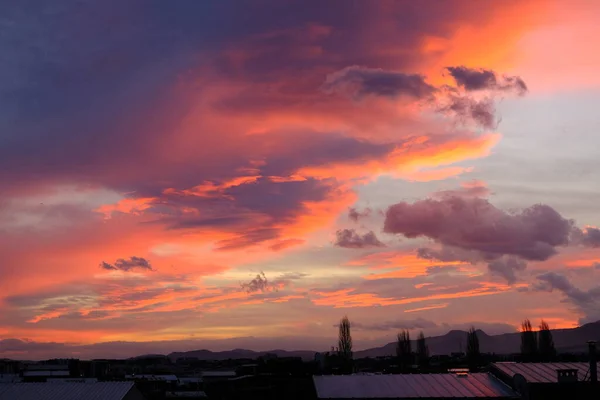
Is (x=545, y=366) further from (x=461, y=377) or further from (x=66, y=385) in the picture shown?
(x=66, y=385)

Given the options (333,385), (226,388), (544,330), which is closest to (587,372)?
(333,385)

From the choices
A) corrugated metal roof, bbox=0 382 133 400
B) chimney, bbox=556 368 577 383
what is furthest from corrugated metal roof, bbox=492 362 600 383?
corrugated metal roof, bbox=0 382 133 400

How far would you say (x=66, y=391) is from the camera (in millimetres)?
72625

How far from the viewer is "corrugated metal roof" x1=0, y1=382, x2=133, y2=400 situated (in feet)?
234

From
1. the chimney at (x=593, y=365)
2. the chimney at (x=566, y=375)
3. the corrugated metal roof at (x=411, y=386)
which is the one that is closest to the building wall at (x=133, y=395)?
the corrugated metal roof at (x=411, y=386)

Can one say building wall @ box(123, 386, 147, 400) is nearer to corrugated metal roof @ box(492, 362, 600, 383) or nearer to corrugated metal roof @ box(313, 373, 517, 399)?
corrugated metal roof @ box(313, 373, 517, 399)

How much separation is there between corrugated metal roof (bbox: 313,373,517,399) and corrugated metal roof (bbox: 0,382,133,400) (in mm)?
19376

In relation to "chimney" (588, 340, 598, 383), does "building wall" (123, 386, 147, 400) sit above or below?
below

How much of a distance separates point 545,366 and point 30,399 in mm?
49962

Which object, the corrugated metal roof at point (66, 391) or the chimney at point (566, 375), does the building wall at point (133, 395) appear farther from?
the chimney at point (566, 375)

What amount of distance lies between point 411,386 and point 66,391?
1315 inches

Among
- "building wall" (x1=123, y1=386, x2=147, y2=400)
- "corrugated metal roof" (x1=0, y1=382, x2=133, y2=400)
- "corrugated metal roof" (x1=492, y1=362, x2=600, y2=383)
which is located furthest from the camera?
"building wall" (x1=123, y1=386, x2=147, y2=400)

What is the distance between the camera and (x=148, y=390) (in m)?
120

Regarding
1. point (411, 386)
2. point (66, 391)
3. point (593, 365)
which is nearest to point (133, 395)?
point (66, 391)
